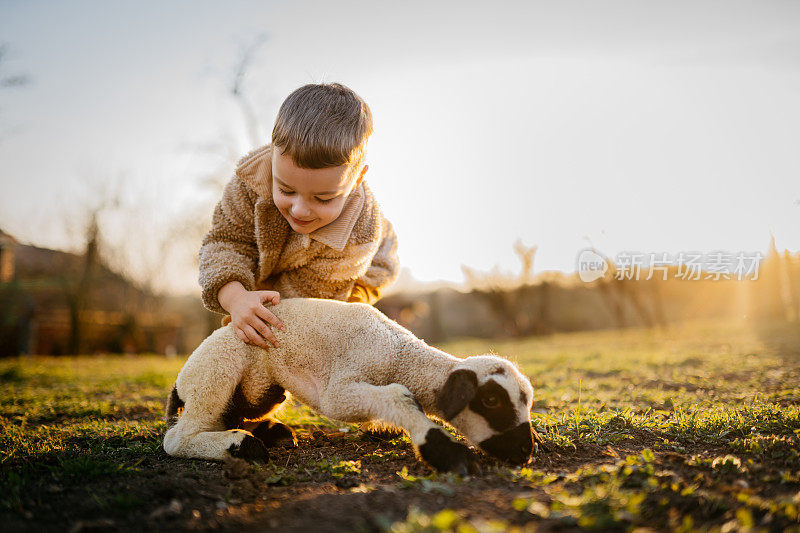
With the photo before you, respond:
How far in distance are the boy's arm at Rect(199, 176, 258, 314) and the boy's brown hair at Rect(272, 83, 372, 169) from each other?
26.4 inches

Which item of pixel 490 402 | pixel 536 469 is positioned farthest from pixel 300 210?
pixel 536 469

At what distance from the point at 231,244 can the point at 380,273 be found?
3.90ft

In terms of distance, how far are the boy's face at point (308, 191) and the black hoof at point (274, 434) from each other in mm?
1389

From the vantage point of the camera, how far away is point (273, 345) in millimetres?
3234

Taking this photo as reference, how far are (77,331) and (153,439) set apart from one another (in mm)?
18503

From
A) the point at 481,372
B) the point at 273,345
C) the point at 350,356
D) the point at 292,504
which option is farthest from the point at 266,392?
the point at 481,372

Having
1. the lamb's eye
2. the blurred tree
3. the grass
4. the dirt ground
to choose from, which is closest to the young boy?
the dirt ground

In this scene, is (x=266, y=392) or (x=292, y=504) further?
(x=266, y=392)

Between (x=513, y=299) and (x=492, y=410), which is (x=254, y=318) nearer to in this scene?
(x=492, y=410)

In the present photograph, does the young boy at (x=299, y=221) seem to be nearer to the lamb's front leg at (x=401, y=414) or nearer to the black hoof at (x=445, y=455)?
the lamb's front leg at (x=401, y=414)

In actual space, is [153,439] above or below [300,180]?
below

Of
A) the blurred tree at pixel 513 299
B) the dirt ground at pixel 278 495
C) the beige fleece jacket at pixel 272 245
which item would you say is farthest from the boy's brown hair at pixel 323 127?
the blurred tree at pixel 513 299

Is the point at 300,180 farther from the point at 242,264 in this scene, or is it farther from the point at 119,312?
the point at 119,312

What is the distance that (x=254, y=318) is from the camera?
3.22 metres
